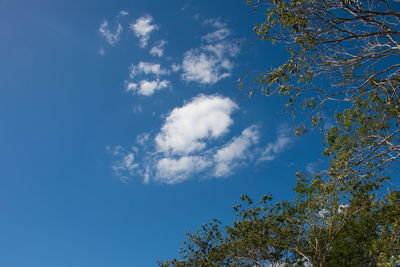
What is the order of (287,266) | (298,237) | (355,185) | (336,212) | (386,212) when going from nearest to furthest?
(355,185) → (336,212) → (386,212) → (298,237) → (287,266)

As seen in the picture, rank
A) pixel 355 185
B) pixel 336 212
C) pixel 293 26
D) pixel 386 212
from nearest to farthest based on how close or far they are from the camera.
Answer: pixel 293 26 < pixel 355 185 < pixel 336 212 < pixel 386 212

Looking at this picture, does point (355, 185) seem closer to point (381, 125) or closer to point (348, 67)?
point (381, 125)

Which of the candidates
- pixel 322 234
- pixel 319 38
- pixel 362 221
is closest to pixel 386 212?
pixel 362 221

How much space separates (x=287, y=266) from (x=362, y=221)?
5090 millimetres

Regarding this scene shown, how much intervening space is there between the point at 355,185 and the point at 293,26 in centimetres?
424

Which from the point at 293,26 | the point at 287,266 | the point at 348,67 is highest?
the point at 293,26

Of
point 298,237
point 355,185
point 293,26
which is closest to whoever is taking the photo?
point 293,26

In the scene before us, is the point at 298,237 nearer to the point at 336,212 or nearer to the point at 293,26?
the point at 336,212

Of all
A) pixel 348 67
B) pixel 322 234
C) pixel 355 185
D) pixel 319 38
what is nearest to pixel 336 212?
pixel 322 234

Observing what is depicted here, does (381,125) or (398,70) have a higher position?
(398,70)

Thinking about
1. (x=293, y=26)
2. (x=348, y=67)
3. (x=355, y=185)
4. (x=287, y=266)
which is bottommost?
(x=355, y=185)

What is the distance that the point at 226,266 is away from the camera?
18.3 meters

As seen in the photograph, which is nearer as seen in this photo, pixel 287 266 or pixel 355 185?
pixel 355 185

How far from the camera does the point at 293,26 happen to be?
7.20 meters
